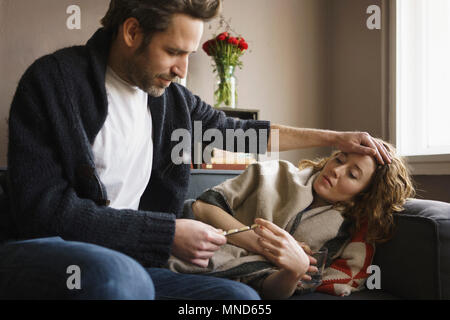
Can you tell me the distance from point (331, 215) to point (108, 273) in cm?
76

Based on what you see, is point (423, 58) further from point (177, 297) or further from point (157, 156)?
point (177, 297)

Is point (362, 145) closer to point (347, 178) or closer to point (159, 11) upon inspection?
point (347, 178)

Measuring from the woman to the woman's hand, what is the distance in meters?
0.06

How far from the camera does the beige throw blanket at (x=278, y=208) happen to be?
115cm

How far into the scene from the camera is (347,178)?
1.25 m

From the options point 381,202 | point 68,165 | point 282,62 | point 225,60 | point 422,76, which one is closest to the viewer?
point 68,165

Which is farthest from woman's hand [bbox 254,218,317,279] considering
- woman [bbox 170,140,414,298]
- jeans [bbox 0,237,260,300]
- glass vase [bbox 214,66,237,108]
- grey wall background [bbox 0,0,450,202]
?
grey wall background [bbox 0,0,450,202]

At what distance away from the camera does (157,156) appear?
1205 millimetres

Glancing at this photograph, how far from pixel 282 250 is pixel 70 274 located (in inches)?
20.5

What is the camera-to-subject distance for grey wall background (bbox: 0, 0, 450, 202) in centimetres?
222

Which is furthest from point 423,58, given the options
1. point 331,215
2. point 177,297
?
point 177,297

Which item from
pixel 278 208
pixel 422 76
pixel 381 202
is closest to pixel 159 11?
pixel 278 208

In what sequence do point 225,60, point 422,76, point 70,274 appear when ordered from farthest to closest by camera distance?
point 225,60 → point 422,76 → point 70,274

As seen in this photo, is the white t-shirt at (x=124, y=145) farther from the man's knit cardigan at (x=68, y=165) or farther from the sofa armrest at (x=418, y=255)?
the sofa armrest at (x=418, y=255)
